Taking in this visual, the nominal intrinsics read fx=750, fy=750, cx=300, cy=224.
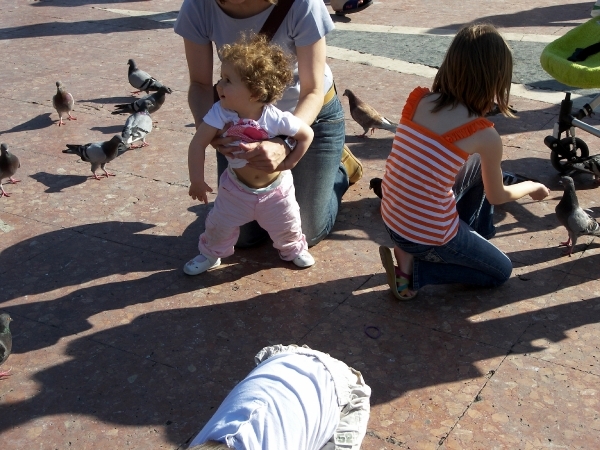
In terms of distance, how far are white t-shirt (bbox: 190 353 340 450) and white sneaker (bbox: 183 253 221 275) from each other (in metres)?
1.93

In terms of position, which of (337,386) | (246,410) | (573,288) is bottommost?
(573,288)

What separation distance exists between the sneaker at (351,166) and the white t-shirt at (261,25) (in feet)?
3.08

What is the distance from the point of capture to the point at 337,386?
8.55 ft

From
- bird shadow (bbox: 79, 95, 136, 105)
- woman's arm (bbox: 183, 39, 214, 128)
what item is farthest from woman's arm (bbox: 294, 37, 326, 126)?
bird shadow (bbox: 79, 95, 136, 105)

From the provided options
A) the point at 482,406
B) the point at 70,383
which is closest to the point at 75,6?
the point at 70,383

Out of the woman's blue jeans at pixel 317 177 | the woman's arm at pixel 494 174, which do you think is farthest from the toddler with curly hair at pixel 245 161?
the woman's arm at pixel 494 174

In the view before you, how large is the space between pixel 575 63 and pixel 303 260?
2.45 metres

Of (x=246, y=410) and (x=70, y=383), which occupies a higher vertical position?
(x=246, y=410)

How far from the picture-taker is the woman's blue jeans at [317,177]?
4.74m

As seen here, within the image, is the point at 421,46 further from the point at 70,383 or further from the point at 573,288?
the point at 70,383

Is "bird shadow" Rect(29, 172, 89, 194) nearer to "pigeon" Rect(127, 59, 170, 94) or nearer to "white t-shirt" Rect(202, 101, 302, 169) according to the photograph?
"pigeon" Rect(127, 59, 170, 94)

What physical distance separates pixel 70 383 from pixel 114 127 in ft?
12.4

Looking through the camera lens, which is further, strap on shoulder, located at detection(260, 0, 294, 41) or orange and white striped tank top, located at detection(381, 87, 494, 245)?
strap on shoulder, located at detection(260, 0, 294, 41)

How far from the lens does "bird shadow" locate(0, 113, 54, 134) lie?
679 cm
